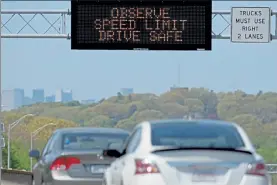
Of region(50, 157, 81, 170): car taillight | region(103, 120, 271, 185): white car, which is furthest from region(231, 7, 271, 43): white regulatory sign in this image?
region(103, 120, 271, 185): white car

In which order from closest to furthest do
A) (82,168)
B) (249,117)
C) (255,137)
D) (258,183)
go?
(258,183), (82,168), (255,137), (249,117)

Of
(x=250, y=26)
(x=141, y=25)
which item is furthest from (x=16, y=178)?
(x=250, y=26)

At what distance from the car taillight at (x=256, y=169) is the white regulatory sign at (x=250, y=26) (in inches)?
854

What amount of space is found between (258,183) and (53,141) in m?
6.98

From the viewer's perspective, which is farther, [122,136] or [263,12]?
[263,12]

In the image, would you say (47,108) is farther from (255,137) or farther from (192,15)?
(192,15)

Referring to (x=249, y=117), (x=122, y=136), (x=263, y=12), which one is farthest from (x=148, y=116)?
(x=122, y=136)

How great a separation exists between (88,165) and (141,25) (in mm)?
11151

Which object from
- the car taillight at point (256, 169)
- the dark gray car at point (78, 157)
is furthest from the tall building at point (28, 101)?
the car taillight at point (256, 169)

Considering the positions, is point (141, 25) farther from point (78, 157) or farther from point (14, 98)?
point (14, 98)

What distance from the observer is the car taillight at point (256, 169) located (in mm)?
13266

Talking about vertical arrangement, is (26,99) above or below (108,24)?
below

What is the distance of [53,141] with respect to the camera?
19.6m

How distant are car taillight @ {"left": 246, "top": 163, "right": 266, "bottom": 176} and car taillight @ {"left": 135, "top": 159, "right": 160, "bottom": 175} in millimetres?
1158
